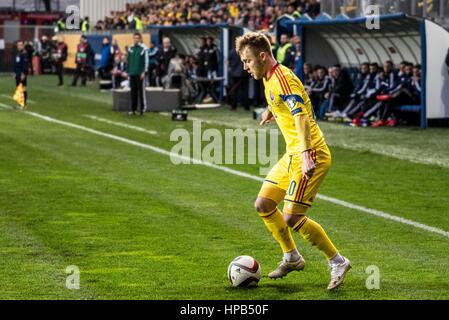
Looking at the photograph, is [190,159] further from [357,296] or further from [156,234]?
[357,296]

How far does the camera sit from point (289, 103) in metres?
9.41

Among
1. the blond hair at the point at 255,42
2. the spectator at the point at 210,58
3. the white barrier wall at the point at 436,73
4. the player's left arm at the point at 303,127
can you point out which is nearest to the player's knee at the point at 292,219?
the player's left arm at the point at 303,127

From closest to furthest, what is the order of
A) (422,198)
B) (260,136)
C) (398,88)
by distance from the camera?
1. (422,198)
2. (260,136)
3. (398,88)

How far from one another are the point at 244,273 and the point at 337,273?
750mm

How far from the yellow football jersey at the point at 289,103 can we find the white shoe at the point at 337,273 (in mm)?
957

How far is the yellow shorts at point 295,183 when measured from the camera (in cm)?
948

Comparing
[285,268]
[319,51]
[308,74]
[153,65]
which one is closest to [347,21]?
[308,74]

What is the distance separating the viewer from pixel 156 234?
40.8 feet

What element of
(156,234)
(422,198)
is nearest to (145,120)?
(422,198)

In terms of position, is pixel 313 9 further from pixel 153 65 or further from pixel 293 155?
pixel 293 155

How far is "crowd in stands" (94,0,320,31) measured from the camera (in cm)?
3984

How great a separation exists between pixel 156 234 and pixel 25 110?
21.9 meters

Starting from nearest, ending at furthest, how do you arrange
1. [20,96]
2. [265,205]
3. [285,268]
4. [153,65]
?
[265,205], [285,268], [20,96], [153,65]

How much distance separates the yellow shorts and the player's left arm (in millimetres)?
130
